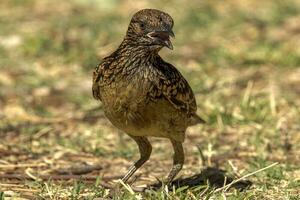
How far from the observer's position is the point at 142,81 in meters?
5.87

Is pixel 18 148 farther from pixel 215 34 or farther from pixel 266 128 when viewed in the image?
pixel 215 34

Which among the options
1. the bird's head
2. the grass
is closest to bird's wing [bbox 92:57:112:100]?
the bird's head

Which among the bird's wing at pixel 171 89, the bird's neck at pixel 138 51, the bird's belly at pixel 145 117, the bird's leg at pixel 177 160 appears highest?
the bird's neck at pixel 138 51

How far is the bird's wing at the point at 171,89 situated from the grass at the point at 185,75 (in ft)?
2.17

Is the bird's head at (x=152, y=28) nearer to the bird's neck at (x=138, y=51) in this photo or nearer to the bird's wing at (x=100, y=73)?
the bird's neck at (x=138, y=51)

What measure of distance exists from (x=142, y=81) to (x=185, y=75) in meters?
4.44

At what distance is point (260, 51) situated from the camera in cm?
1100

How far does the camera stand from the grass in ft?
22.5

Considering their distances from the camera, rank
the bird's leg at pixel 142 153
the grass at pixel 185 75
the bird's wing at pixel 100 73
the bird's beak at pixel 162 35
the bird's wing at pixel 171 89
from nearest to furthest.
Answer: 1. the bird's beak at pixel 162 35
2. the bird's wing at pixel 171 89
3. the bird's wing at pixel 100 73
4. the bird's leg at pixel 142 153
5. the grass at pixel 185 75

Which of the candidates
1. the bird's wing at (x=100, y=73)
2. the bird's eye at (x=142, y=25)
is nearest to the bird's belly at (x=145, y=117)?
the bird's wing at (x=100, y=73)

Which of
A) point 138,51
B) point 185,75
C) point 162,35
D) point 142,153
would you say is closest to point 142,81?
Answer: point 138,51

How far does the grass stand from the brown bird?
521 millimetres

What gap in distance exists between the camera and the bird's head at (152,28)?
571 centimetres

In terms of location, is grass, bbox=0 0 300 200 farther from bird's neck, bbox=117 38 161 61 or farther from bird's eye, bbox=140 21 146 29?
bird's eye, bbox=140 21 146 29
